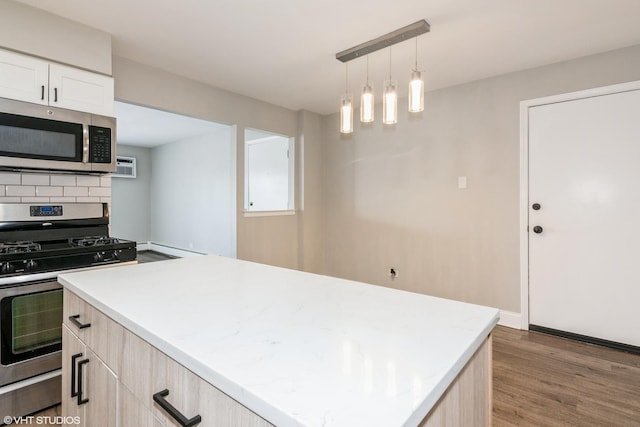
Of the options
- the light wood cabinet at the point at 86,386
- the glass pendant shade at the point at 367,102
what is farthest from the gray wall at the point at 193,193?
the light wood cabinet at the point at 86,386

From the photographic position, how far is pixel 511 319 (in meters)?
3.04

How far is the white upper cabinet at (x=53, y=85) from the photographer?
6.26 feet

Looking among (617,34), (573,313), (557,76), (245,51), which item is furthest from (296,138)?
(573,313)

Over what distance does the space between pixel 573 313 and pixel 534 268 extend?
1.49 ft

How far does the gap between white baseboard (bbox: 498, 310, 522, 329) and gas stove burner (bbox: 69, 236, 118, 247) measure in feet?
10.9

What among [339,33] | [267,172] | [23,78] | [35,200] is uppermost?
[339,33]

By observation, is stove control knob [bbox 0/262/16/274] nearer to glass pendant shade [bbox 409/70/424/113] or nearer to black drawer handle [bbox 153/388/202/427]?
black drawer handle [bbox 153/388/202/427]

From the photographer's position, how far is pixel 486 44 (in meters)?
2.49

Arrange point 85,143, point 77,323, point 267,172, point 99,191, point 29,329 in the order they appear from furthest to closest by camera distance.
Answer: point 267,172
point 99,191
point 85,143
point 29,329
point 77,323

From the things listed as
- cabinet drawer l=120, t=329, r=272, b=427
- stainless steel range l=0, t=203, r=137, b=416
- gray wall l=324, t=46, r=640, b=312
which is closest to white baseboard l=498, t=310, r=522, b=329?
gray wall l=324, t=46, r=640, b=312

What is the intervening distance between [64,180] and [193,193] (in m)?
3.96

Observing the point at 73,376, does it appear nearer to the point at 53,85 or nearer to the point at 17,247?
the point at 17,247

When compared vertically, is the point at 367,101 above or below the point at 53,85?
below

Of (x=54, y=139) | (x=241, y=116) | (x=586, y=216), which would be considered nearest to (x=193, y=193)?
(x=241, y=116)
